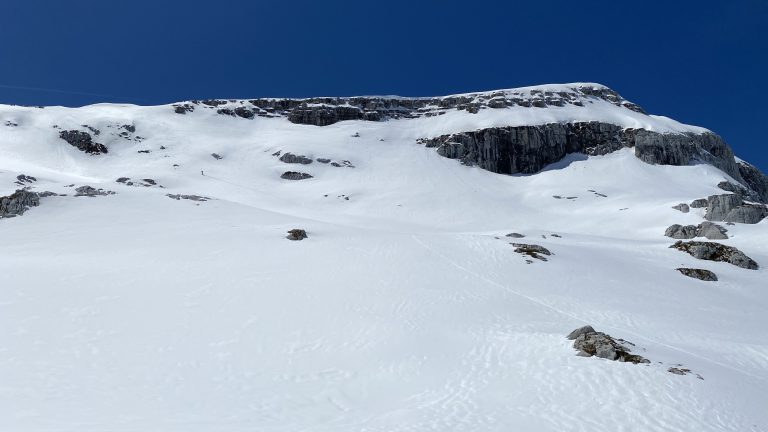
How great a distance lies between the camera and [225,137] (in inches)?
4230

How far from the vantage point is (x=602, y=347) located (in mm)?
18906

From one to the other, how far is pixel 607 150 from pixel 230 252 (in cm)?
9860

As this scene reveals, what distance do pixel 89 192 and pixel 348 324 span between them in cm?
4110

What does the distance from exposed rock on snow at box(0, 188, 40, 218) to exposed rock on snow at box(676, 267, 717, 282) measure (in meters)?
55.5

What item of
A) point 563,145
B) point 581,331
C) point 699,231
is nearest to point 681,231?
point 699,231

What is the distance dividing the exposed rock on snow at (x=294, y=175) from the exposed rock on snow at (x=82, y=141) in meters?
34.9

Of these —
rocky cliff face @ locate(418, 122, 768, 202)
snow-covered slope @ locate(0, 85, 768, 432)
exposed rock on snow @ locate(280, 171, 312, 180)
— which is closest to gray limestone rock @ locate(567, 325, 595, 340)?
snow-covered slope @ locate(0, 85, 768, 432)

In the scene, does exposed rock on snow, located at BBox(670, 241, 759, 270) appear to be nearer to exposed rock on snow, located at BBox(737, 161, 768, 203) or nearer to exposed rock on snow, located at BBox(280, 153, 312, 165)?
exposed rock on snow, located at BBox(280, 153, 312, 165)

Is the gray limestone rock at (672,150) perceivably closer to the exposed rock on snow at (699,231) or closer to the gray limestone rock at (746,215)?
the gray limestone rock at (746,215)

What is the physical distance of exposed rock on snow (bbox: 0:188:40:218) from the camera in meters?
44.3

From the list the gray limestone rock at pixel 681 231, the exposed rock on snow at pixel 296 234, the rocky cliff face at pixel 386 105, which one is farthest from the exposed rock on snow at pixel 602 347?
the rocky cliff face at pixel 386 105

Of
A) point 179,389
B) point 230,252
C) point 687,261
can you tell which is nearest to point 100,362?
point 179,389

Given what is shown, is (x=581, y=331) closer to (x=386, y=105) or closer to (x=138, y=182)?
(x=138, y=182)

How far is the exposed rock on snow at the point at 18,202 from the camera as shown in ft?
145
